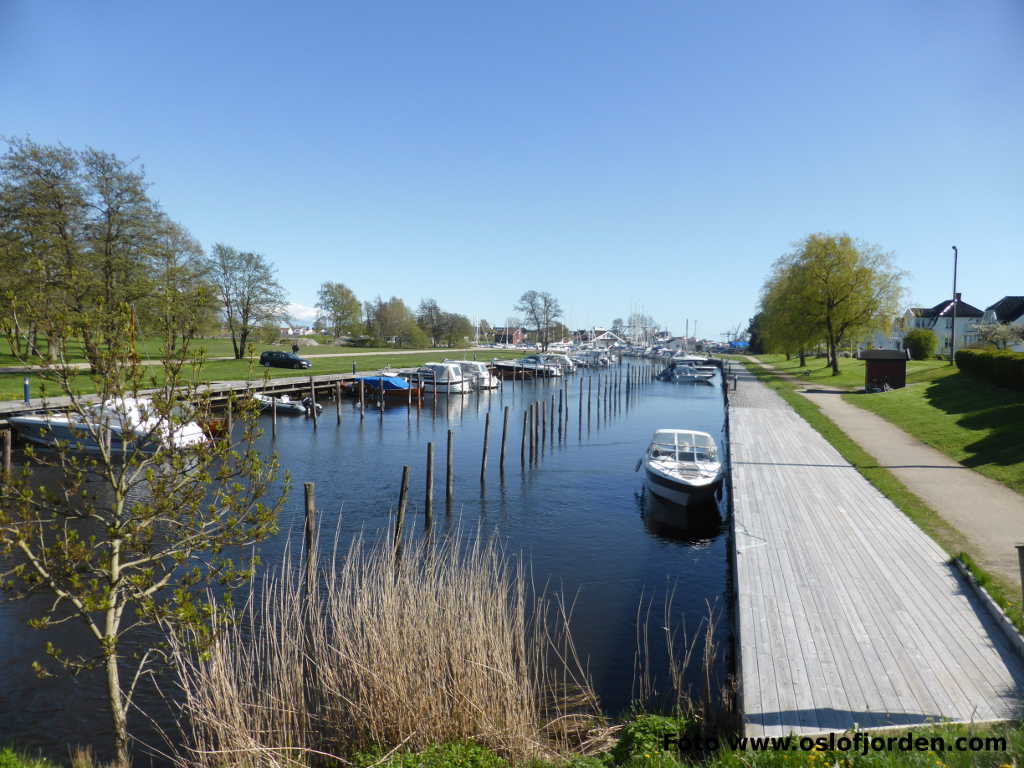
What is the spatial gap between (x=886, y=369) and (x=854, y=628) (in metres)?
37.7

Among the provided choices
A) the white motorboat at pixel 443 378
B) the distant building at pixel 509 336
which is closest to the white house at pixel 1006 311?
the white motorboat at pixel 443 378

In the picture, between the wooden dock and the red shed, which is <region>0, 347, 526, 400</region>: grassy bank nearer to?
the wooden dock

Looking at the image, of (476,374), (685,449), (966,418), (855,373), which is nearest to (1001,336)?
(855,373)

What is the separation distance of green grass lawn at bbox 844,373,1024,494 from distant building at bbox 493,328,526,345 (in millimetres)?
138793

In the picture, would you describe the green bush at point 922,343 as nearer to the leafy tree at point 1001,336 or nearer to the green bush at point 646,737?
the leafy tree at point 1001,336

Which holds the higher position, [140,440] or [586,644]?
[140,440]

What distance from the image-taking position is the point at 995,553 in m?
11.7

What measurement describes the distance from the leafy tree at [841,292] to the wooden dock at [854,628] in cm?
4423

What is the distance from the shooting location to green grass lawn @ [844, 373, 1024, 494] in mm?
19125

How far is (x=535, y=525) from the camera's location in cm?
1938

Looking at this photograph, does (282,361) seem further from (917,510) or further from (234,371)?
(917,510)

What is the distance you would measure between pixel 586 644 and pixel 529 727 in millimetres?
4189

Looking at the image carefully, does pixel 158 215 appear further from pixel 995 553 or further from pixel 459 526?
pixel 995 553

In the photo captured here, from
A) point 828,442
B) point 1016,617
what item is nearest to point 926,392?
point 828,442
